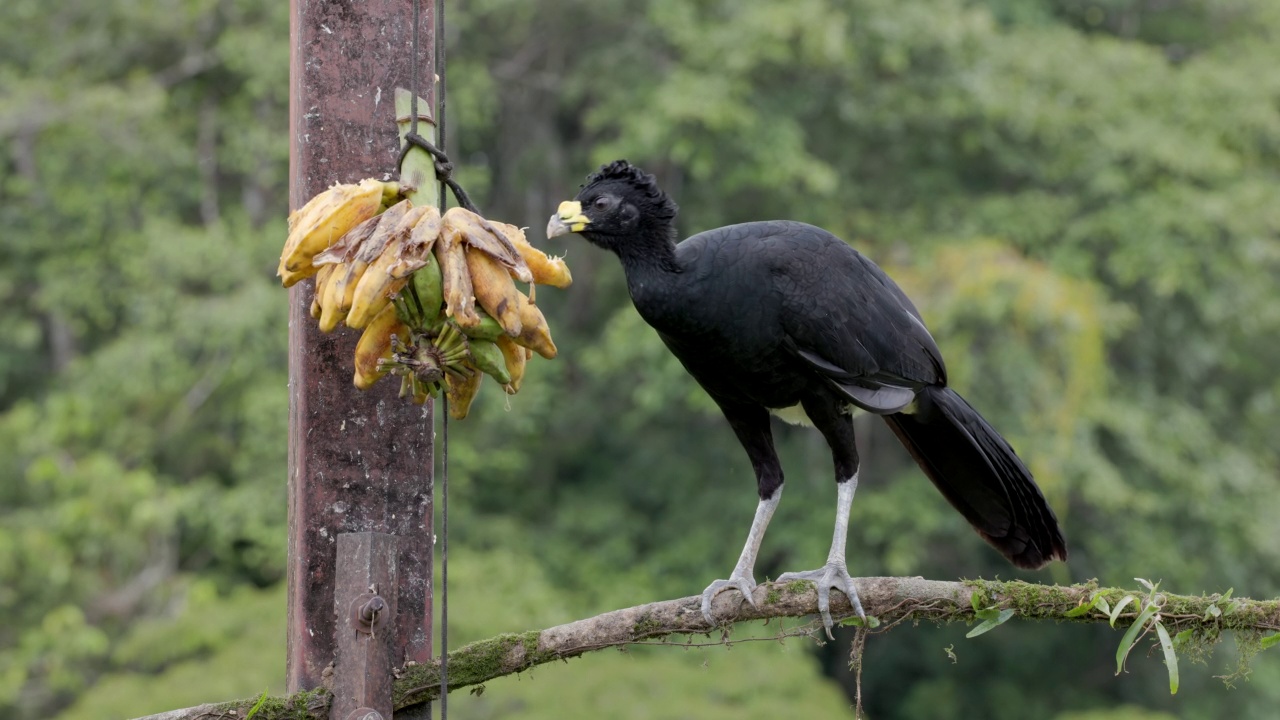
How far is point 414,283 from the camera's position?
230 cm

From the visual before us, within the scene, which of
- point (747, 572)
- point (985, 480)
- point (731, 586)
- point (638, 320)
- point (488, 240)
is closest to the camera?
point (488, 240)

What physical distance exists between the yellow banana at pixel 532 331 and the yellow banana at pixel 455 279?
0.11m

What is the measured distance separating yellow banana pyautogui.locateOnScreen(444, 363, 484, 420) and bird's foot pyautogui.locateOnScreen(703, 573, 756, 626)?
27.2 inches

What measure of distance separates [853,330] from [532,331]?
121cm

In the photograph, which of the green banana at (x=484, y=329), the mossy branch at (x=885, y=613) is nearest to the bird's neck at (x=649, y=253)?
the mossy branch at (x=885, y=613)

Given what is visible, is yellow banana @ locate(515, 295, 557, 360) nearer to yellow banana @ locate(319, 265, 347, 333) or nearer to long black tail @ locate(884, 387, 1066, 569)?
yellow banana @ locate(319, 265, 347, 333)

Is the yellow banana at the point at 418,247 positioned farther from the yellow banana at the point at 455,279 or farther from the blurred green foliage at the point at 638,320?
the blurred green foliage at the point at 638,320

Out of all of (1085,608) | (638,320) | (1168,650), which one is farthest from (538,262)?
(638,320)

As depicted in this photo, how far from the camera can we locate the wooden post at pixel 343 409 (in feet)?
8.16

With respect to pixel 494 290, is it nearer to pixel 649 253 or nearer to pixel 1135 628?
pixel 649 253

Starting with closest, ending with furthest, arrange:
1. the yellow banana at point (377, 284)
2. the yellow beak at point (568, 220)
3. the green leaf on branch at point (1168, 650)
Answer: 1. the yellow banana at point (377, 284)
2. the green leaf on branch at point (1168, 650)
3. the yellow beak at point (568, 220)

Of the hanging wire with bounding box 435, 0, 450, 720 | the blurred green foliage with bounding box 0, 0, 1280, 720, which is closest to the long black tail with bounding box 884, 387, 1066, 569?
the hanging wire with bounding box 435, 0, 450, 720

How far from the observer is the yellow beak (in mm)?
3043

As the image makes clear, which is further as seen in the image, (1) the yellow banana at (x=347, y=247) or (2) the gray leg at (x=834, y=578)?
(2) the gray leg at (x=834, y=578)
